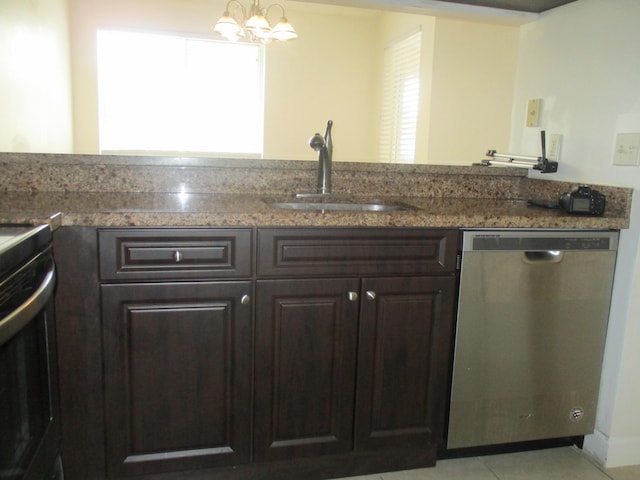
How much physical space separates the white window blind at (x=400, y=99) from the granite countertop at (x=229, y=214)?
98 centimetres

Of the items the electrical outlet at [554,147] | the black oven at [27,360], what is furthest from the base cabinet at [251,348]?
the electrical outlet at [554,147]

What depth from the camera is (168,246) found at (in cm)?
133

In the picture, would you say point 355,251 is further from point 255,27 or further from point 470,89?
point 255,27

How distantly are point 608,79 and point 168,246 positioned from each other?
1537 millimetres

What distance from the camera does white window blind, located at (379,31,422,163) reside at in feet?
8.63

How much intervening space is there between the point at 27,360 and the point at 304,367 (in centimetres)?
73

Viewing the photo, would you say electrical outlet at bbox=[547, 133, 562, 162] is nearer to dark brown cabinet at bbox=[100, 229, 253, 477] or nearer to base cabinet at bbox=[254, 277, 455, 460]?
base cabinet at bbox=[254, 277, 455, 460]

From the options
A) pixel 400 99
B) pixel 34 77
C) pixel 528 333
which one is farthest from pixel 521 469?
pixel 34 77

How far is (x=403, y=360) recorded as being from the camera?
1.56 metres

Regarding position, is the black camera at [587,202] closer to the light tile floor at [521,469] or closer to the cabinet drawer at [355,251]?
the cabinet drawer at [355,251]

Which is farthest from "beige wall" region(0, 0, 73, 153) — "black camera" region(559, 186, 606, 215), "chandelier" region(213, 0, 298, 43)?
"black camera" region(559, 186, 606, 215)

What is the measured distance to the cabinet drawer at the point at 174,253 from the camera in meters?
1.31

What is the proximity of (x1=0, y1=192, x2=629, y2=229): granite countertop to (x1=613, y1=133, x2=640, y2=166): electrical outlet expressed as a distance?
177mm

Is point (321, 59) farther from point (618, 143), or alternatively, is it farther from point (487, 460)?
point (487, 460)
